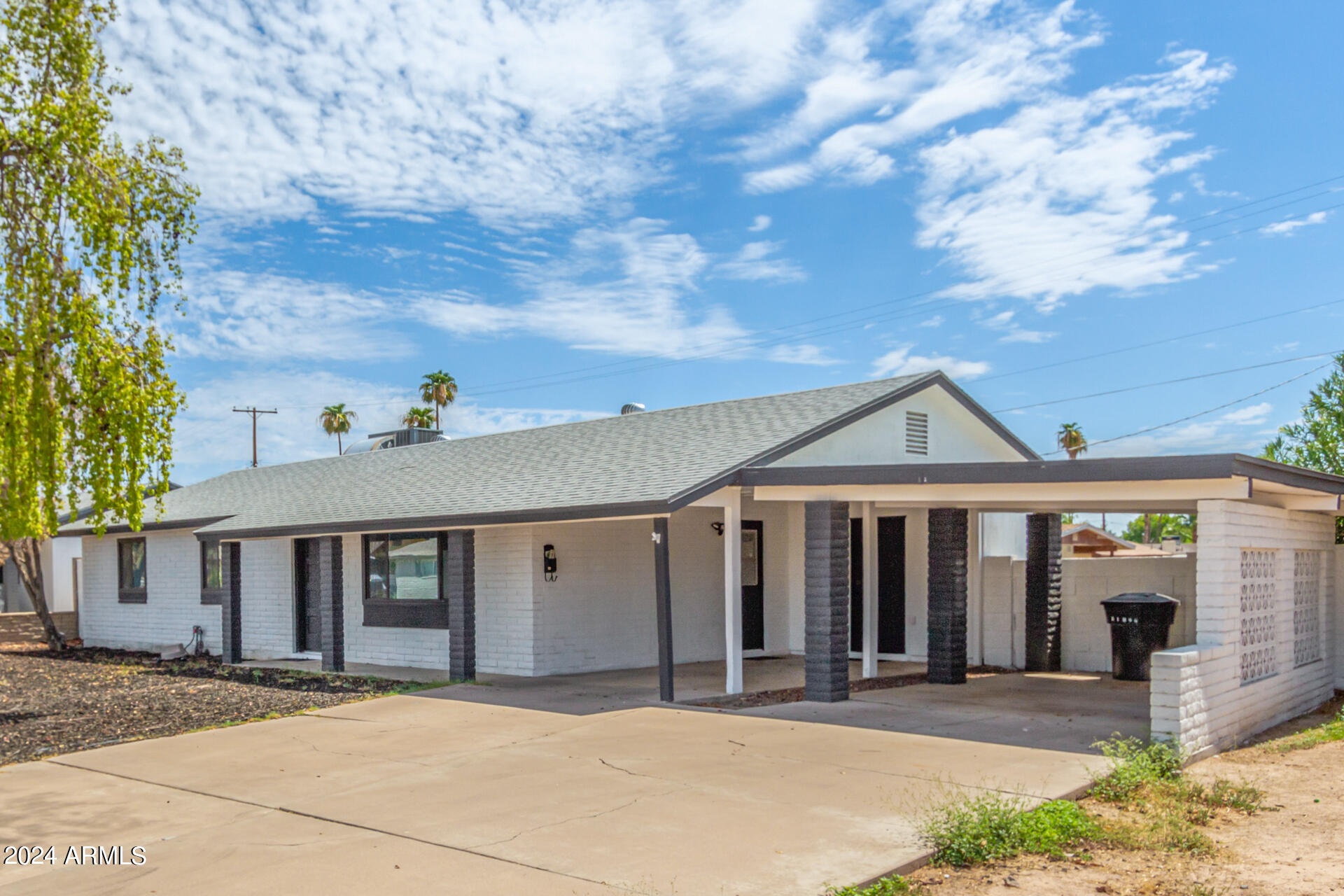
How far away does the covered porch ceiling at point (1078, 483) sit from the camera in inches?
380

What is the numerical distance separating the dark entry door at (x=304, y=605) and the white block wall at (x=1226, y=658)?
14.2 m

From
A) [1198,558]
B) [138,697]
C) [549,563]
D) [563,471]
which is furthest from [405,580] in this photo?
[1198,558]

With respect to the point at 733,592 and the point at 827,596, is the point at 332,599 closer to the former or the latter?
the point at 733,592

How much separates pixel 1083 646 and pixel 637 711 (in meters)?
7.47

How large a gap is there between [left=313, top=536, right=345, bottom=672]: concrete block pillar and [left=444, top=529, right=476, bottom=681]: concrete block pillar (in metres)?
2.30

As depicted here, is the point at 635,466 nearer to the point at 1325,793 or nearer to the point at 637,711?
the point at 637,711

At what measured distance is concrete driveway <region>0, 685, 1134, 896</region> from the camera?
6348 mm

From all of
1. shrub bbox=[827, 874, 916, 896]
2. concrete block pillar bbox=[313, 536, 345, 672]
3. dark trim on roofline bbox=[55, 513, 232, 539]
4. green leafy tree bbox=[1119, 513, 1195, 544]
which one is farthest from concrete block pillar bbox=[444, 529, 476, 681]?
green leafy tree bbox=[1119, 513, 1195, 544]

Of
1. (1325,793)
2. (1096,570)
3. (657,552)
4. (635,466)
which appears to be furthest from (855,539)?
(1325,793)

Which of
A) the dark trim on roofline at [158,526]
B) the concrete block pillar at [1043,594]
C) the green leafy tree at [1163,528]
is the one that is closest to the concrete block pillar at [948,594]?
the concrete block pillar at [1043,594]

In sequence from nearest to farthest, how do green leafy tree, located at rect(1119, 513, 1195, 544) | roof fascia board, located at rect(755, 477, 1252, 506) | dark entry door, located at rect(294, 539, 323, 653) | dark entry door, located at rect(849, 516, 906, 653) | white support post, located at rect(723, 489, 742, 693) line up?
roof fascia board, located at rect(755, 477, 1252, 506) < white support post, located at rect(723, 489, 742, 693) < dark entry door, located at rect(849, 516, 906, 653) < dark entry door, located at rect(294, 539, 323, 653) < green leafy tree, located at rect(1119, 513, 1195, 544)

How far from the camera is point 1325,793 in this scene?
8211 millimetres

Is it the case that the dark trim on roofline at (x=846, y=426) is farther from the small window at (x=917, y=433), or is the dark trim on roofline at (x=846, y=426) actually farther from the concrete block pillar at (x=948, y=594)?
the concrete block pillar at (x=948, y=594)

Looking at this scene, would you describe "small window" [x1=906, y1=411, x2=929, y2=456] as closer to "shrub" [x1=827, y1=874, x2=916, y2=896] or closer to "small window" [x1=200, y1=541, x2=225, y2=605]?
"shrub" [x1=827, y1=874, x2=916, y2=896]
